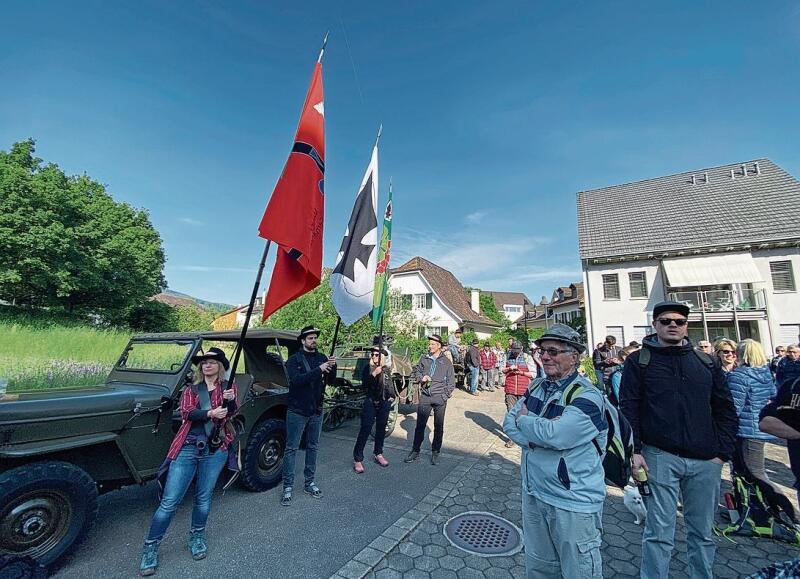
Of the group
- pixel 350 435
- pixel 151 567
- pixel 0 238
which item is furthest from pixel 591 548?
pixel 0 238

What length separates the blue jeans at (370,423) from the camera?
17.9ft

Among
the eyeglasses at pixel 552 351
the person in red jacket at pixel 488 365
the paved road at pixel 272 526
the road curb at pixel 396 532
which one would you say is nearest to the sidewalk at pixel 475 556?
the road curb at pixel 396 532

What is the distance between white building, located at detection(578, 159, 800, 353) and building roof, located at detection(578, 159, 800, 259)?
0.05 metres

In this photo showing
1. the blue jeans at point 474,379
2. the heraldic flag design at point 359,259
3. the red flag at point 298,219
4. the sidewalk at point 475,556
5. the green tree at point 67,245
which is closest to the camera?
the sidewalk at point 475,556

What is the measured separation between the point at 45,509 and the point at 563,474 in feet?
12.9

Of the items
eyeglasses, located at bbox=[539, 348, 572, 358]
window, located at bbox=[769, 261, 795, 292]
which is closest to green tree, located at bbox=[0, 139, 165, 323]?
eyeglasses, located at bbox=[539, 348, 572, 358]

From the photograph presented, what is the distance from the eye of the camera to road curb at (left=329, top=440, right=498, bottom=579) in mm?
2967

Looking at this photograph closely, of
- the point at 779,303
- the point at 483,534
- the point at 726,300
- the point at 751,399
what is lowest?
the point at 483,534

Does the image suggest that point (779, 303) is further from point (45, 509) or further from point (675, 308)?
point (45, 509)

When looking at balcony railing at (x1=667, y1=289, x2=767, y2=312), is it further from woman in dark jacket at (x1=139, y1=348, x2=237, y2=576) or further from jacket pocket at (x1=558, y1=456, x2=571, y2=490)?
woman in dark jacket at (x1=139, y1=348, x2=237, y2=576)

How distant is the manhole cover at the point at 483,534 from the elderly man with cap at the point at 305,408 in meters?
1.77

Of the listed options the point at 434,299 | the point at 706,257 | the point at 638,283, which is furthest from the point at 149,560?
the point at 434,299

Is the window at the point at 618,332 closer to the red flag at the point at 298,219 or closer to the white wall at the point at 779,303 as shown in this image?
the white wall at the point at 779,303

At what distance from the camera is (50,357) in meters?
10.8
